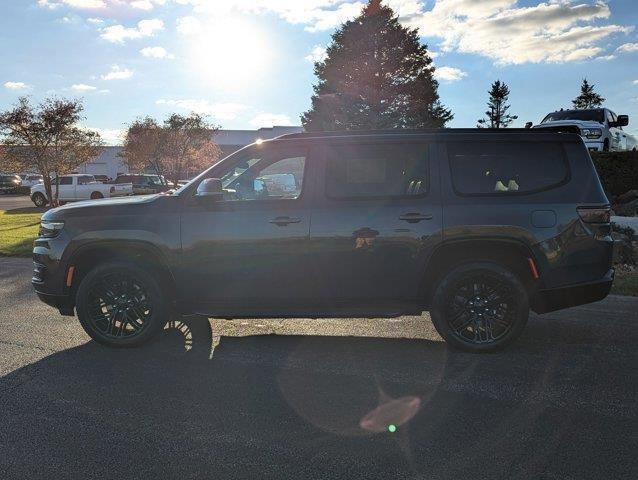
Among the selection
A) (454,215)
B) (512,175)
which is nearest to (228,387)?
(454,215)

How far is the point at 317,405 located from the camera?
12.5 feet

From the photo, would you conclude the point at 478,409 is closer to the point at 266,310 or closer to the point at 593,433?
the point at 593,433

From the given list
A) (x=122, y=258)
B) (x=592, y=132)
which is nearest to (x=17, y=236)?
(x=122, y=258)

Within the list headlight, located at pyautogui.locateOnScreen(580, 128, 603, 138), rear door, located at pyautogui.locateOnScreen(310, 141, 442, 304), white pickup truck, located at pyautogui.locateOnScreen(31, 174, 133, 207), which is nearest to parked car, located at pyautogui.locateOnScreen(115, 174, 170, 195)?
white pickup truck, located at pyautogui.locateOnScreen(31, 174, 133, 207)

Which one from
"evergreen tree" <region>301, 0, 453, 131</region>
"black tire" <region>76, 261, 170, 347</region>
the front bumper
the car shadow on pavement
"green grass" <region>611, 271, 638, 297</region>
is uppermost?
"evergreen tree" <region>301, 0, 453, 131</region>

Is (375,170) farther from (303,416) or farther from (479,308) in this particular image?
(303,416)

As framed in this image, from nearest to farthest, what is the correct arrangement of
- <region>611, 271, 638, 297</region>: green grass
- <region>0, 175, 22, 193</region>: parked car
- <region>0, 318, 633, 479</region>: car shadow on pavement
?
1. <region>0, 318, 633, 479</region>: car shadow on pavement
2. <region>611, 271, 638, 297</region>: green grass
3. <region>0, 175, 22, 193</region>: parked car

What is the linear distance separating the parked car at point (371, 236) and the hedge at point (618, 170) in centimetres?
1192

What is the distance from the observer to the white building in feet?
226

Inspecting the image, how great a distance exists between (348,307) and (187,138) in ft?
117

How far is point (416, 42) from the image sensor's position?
2966 cm

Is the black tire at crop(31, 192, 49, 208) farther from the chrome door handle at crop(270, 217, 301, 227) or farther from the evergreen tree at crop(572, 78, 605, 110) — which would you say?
the evergreen tree at crop(572, 78, 605, 110)

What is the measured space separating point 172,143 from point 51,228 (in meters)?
34.4

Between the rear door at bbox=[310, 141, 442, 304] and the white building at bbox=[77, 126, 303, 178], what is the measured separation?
5941 centimetres
